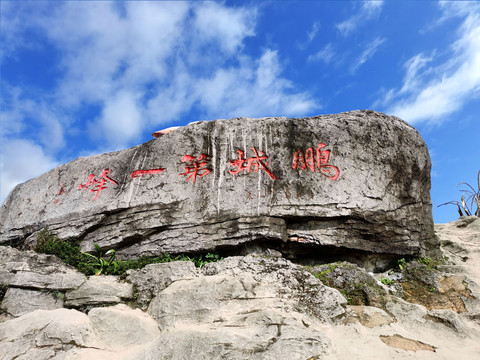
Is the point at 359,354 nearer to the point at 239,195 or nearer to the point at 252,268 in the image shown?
the point at 252,268

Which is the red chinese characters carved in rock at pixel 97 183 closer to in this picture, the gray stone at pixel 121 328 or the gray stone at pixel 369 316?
the gray stone at pixel 121 328

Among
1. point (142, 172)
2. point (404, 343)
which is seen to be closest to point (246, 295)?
point (404, 343)

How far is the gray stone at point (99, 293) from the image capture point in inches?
263

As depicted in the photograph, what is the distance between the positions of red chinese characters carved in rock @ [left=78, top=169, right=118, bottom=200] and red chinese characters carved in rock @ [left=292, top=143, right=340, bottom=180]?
14.4 feet

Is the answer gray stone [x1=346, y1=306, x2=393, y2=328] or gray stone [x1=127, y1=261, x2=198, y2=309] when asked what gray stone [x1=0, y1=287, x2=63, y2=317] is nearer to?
gray stone [x1=127, y1=261, x2=198, y2=309]

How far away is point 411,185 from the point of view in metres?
8.23

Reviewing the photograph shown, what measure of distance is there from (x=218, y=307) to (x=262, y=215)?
2.41 meters

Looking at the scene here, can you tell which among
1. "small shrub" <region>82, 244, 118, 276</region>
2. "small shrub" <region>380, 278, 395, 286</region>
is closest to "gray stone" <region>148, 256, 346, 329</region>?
"small shrub" <region>82, 244, 118, 276</region>

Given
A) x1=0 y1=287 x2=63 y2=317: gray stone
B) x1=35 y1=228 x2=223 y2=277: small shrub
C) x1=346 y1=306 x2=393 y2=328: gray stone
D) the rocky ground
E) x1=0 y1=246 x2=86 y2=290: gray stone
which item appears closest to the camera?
the rocky ground

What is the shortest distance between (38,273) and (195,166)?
378 cm

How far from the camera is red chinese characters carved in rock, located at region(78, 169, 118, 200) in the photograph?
9258 mm

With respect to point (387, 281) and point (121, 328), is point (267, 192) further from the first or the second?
point (121, 328)

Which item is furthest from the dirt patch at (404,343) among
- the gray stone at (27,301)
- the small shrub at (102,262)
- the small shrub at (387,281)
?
the gray stone at (27,301)

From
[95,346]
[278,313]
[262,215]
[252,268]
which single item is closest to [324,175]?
[262,215]
